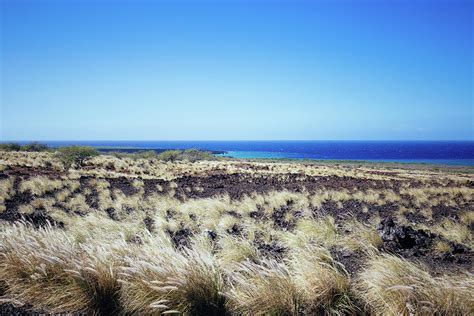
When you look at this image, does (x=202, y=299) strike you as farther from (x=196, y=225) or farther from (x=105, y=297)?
(x=196, y=225)

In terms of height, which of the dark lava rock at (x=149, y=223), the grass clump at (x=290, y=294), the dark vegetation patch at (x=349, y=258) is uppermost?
the grass clump at (x=290, y=294)

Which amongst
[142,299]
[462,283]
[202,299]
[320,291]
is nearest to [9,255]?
[142,299]

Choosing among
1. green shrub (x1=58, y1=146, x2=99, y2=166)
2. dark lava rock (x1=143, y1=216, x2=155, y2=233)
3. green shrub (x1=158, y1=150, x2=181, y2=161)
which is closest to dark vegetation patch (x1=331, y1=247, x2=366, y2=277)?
dark lava rock (x1=143, y1=216, x2=155, y2=233)

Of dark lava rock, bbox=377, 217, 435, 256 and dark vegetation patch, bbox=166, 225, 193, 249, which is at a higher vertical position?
dark lava rock, bbox=377, 217, 435, 256

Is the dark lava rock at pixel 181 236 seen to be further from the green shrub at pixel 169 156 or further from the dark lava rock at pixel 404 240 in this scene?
the green shrub at pixel 169 156

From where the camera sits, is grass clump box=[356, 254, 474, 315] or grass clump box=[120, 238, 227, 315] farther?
grass clump box=[120, 238, 227, 315]

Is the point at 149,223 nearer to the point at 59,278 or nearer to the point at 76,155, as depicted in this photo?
the point at 59,278

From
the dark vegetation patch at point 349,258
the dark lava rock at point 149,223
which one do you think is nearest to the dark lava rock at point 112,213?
the dark lava rock at point 149,223

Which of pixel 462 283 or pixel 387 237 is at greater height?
pixel 462 283

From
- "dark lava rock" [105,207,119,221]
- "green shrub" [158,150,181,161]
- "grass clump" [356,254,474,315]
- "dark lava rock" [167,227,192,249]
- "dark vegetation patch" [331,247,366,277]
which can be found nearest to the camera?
"grass clump" [356,254,474,315]

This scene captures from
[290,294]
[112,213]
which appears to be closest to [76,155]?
[112,213]

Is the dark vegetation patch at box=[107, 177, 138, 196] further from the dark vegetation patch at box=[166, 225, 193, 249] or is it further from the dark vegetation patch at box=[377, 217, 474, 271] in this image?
the dark vegetation patch at box=[377, 217, 474, 271]

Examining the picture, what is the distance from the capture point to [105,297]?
3.66 metres

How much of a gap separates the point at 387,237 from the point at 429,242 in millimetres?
958
